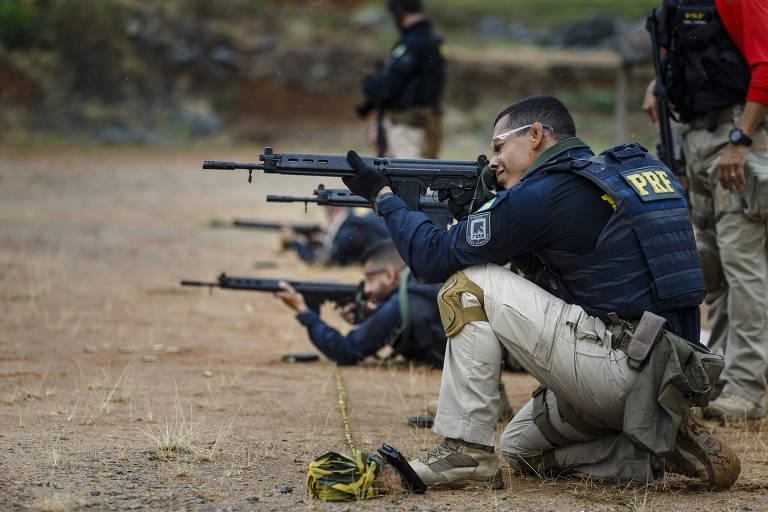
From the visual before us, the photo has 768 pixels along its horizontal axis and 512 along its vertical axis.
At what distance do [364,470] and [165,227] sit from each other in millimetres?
10296

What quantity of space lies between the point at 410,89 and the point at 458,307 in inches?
267

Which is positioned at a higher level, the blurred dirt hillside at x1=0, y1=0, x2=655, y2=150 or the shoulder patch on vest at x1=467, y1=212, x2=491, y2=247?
the blurred dirt hillside at x1=0, y1=0, x2=655, y2=150

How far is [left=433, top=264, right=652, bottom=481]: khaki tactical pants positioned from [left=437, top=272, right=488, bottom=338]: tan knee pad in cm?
1

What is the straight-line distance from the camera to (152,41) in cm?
2942

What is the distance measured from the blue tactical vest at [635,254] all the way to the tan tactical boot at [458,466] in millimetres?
630

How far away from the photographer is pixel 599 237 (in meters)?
3.79

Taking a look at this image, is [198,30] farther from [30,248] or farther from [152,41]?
[30,248]

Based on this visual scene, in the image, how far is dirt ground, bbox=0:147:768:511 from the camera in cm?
376

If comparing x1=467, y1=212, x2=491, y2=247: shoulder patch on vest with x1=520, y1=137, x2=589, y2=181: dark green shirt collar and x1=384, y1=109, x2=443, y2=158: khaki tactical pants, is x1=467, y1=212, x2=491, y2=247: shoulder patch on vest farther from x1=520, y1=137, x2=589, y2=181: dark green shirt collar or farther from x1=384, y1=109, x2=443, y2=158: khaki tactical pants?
x1=384, y1=109, x2=443, y2=158: khaki tactical pants

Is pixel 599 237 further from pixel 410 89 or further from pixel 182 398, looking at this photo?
pixel 410 89

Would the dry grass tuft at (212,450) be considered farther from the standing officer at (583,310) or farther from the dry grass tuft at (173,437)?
the standing officer at (583,310)

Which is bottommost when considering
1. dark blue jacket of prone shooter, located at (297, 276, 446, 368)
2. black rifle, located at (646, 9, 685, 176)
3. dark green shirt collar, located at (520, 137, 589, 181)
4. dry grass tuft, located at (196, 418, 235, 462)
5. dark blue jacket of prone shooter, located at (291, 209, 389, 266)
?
dry grass tuft, located at (196, 418, 235, 462)

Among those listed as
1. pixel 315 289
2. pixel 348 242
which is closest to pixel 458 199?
pixel 315 289

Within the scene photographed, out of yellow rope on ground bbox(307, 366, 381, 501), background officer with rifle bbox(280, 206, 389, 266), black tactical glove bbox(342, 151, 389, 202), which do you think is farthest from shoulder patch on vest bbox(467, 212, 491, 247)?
background officer with rifle bbox(280, 206, 389, 266)
